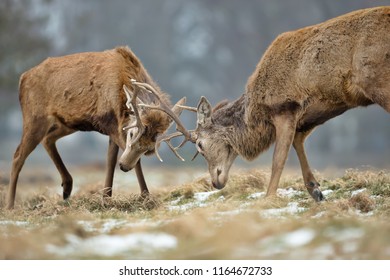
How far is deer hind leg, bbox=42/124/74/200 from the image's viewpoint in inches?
453

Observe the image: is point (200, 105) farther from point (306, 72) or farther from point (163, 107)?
point (306, 72)

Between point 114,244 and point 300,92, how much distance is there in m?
3.55

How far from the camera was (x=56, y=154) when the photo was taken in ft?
39.0

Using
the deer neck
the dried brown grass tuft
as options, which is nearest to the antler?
the deer neck

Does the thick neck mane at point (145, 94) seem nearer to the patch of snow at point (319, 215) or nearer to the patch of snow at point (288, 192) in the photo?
the patch of snow at point (288, 192)

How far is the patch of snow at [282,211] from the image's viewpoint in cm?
788

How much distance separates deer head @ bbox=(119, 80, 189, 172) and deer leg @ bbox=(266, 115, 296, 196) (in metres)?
1.41

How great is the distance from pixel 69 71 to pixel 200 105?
2.55 meters

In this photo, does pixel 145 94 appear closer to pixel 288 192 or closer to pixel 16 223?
pixel 288 192

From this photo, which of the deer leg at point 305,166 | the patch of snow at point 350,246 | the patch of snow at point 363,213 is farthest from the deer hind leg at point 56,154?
the patch of snow at point 350,246

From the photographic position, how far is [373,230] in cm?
623

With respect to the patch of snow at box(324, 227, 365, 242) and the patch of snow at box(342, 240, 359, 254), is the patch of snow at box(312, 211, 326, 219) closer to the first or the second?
the patch of snow at box(324, 227, 365, 242)

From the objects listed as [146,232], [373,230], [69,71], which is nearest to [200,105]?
[69,71]

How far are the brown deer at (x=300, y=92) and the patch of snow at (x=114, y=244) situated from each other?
8.88ft
